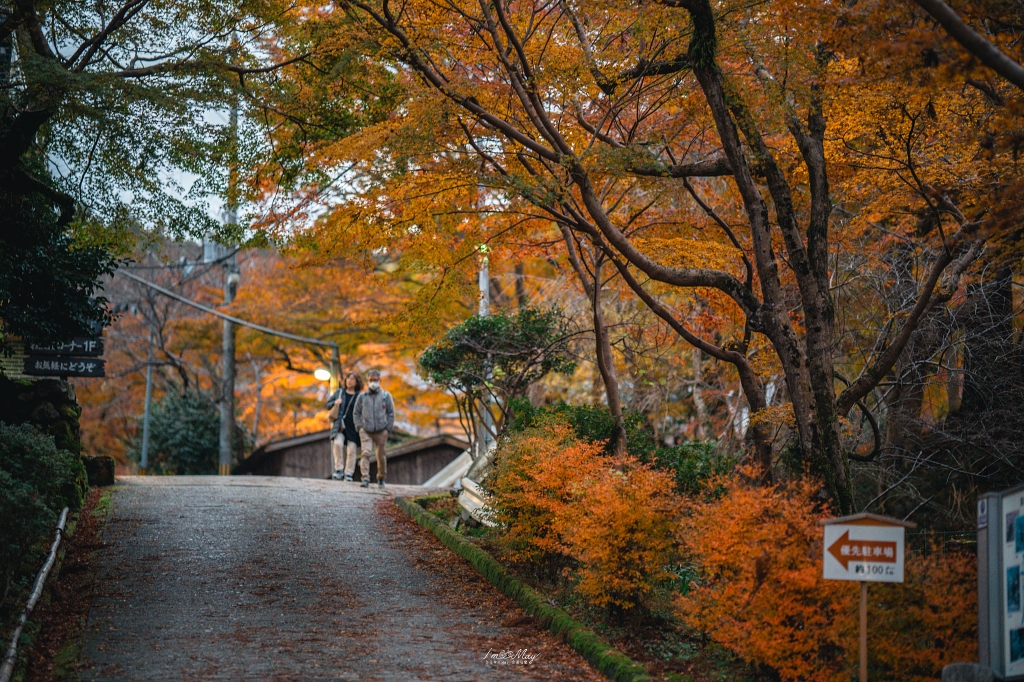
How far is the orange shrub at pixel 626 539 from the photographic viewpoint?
28.6 ft

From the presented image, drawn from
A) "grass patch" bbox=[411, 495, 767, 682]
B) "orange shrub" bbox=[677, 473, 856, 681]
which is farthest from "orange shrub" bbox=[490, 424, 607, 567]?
"orange shrub" bbox=[677, 473, 856, 681]

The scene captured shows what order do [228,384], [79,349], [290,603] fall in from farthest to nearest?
[228,384] → [79,349] → [290,603]

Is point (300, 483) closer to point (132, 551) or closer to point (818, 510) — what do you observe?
point (132, 551)

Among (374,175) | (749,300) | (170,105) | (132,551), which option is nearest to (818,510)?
(749,300)

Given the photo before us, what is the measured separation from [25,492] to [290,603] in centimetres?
280

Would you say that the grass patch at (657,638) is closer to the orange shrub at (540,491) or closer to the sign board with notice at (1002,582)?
the orange shrub at (540,491)

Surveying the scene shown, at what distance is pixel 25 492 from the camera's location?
8406mm

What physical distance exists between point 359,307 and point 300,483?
37.4ft

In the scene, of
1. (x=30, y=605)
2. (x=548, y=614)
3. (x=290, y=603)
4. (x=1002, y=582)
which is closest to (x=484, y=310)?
(x=290, y=603)

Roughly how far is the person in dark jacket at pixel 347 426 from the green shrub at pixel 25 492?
6788 millimetres

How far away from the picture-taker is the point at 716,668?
802 cm

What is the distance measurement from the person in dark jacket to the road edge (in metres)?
4.85

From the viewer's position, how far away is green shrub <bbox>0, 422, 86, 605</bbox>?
824cm

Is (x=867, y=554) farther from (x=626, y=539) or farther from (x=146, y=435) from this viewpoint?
(x=146, y=435)
